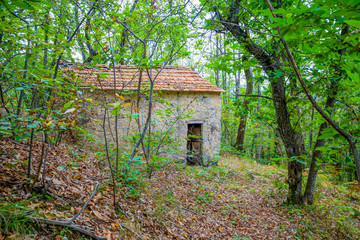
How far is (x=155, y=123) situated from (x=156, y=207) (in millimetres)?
1671

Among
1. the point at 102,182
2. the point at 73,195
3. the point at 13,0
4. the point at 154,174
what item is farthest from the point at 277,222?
the point at 13,0

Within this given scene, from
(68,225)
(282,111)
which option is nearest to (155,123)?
(68,225)

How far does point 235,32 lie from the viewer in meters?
4.23

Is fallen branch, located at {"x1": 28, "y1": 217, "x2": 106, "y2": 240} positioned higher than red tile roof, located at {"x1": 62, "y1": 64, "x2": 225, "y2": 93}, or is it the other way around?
red tile roof, located at {"x1": 62, "y1": 64, "x2": 225, "y2": 93}

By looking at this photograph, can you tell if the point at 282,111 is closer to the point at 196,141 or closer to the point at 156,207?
the point at 156,207

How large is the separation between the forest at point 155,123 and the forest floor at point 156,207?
0.07 feet

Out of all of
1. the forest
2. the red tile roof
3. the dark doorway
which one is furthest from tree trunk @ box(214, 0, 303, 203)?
the dark doorway

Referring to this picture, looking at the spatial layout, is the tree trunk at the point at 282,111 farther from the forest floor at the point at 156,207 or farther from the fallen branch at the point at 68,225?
the fallen branch at the point at 68,225

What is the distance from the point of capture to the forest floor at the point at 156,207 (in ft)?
7.32

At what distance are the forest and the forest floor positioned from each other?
0.07 ft

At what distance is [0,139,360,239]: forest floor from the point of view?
2232mm

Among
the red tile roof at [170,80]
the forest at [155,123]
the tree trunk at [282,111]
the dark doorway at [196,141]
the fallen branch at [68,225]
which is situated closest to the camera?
the forest at [155,123]

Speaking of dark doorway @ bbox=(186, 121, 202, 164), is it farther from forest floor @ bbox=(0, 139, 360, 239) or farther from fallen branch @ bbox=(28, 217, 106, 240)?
fallen branch @ bbox=(28, 217, 106, 240)

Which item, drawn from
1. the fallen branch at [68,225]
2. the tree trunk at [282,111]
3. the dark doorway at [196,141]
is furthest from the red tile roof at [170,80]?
the fallen branch at [68,225]
